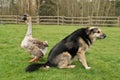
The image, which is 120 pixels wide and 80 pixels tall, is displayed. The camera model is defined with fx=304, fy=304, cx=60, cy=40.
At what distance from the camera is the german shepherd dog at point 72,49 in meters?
7.59

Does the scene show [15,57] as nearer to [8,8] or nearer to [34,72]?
[34,72]

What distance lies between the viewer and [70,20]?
111 feet

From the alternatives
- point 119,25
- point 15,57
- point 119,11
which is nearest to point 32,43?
point 15,57

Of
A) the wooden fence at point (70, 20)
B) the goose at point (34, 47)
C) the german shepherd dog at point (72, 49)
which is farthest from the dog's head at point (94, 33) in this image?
the wooden fence at point (70, 20)

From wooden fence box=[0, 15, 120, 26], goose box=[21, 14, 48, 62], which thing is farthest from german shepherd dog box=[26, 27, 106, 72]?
wooden fence box=[0, 15, 120, 26]

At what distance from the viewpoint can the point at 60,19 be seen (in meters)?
33.5

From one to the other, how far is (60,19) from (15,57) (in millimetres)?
24527

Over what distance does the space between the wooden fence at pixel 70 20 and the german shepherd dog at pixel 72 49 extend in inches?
945

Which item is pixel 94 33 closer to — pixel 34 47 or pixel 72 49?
pixel 72 49

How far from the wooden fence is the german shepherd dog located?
24.0 metres

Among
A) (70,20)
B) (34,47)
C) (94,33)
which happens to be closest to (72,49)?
(94,33)

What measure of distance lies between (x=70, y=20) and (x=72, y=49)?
26382 millimetres

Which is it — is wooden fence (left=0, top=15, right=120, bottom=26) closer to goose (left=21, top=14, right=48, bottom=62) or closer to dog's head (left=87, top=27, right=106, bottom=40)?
goose (left=21, top=14, right=48, bottom=62)

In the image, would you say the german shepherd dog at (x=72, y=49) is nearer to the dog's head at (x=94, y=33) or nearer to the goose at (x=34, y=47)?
the dog's head at (x=94, y=33)
